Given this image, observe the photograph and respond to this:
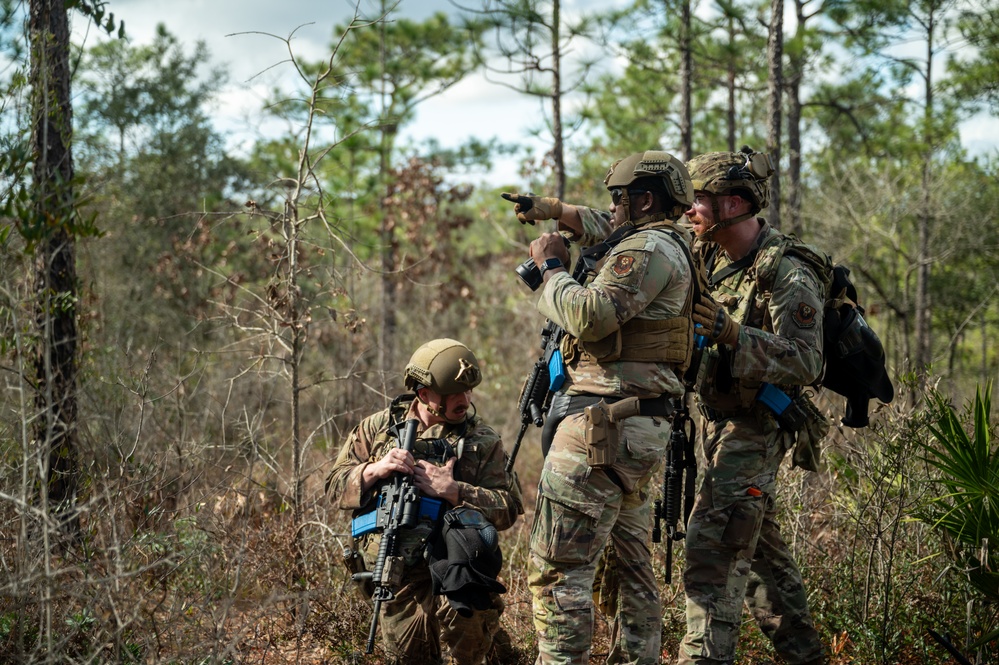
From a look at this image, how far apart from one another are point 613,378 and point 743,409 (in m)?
0.84

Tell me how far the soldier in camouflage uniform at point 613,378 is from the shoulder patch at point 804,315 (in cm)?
54

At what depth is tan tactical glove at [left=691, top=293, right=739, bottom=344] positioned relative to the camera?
3.74m

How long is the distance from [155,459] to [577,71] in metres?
7.40

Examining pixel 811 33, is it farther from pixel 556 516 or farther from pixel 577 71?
pixel 556 516

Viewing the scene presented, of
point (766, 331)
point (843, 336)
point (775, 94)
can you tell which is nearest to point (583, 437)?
point (766, 331)

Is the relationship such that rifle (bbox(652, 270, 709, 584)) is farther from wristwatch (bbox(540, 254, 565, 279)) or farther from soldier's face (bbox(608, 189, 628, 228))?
wristwatch (bbox(540, 254, 565, 279))

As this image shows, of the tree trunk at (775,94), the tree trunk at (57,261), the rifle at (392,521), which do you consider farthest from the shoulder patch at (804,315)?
the tree trunk at (775,94)

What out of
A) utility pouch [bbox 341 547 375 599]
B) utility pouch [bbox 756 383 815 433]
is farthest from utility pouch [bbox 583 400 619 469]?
utility pouch [bbox 341 547 375 599]

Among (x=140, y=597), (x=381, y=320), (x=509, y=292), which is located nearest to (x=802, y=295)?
(x=140, y=597)

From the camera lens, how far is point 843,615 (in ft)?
14.8

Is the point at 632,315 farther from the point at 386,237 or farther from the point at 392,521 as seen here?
the point at 386,237

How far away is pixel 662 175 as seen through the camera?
12.2ft

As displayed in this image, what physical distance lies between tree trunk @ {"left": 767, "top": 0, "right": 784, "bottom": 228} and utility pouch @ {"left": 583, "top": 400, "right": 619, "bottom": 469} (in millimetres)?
4446

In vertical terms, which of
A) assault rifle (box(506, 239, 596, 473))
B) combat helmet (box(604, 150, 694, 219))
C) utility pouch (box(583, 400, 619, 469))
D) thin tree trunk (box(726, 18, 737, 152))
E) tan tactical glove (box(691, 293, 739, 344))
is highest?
thin tree trunk (box(726, 18, 737, 152))
